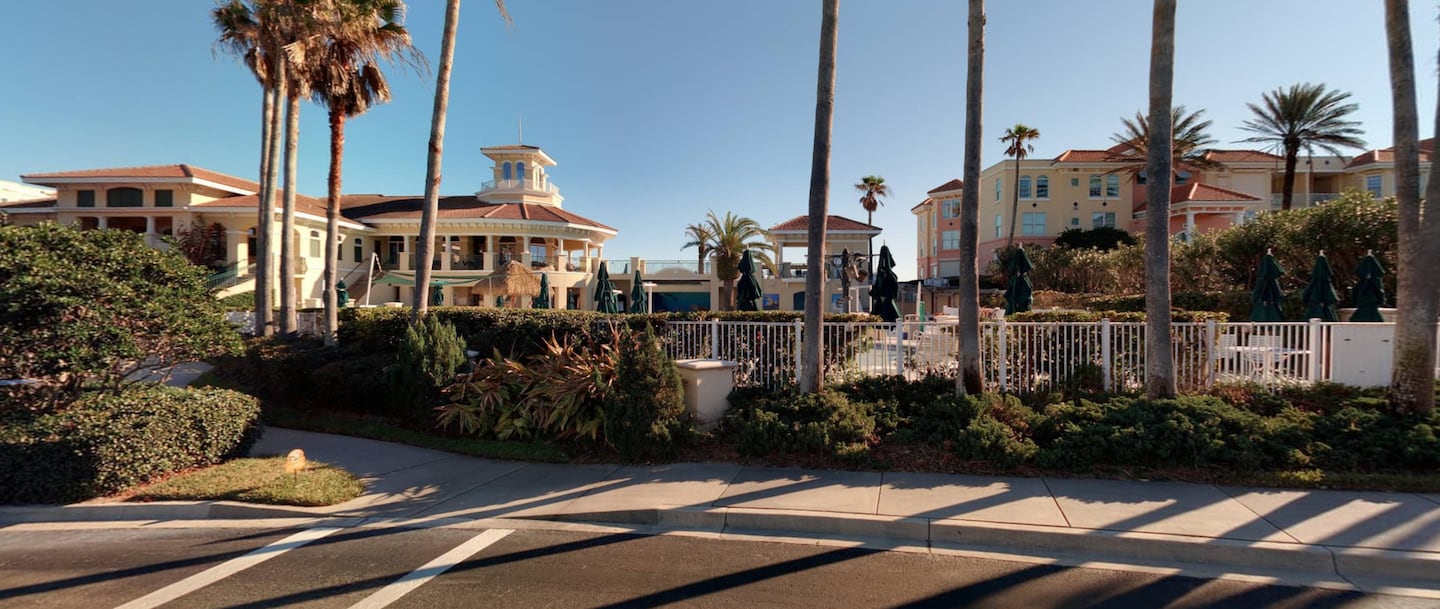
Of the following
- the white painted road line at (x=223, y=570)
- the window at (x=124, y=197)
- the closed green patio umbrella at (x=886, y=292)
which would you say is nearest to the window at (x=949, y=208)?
the closed green patio umbrella at (x=886, y=292)

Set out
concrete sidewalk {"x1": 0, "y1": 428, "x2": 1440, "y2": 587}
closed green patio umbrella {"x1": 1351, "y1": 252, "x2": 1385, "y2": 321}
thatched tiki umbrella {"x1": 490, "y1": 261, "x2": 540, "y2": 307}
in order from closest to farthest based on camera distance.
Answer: concrete sidewalk {"x1": 0, "y1": 428, "x2": 1440, "y2": 587} → closed green patio umbrella {"x1": 1351, "y1": 252, "x2": 1385, "y2": 321} → thatched tiki umbrella {"x1": 490, "y1": 261, "x2": 540, "y2": 307}

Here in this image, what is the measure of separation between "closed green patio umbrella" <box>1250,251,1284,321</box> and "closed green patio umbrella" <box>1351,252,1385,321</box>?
106 cm

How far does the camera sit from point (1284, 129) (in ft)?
109

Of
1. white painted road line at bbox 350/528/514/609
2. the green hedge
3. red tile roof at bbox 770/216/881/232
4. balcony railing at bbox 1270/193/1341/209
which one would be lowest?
white painted road line at bbox 350/528/514/609

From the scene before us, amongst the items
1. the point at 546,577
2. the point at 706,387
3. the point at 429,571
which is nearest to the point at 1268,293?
the point at 706,387

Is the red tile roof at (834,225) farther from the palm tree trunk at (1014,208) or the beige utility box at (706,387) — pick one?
the beige utility box at (706,387)

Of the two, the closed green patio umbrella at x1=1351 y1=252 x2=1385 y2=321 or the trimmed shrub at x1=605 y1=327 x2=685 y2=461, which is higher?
the closed green patio umbrella at x1=1351 y1=252 x2=1385 y2=321

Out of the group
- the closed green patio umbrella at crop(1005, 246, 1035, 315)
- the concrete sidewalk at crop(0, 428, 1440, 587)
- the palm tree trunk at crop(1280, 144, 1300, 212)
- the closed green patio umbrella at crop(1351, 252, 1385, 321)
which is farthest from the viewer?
the palm tree trunk at crop(1280, 144, 1300, 212)

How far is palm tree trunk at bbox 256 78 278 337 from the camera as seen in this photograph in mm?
15336

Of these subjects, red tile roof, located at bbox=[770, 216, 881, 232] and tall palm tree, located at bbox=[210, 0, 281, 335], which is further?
red tile roof, located at bbox=[770, 216, 881, 232]

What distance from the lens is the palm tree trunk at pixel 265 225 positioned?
1534cm

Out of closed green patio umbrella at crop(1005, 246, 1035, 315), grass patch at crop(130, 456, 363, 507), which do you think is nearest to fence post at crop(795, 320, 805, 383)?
grass patch at crop(130, 456, 363, 507)

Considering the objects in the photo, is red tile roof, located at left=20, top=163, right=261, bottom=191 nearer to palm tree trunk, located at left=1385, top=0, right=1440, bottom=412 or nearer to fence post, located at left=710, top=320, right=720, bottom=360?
fence post, located at left=710, top=320, right=720, bottom=360

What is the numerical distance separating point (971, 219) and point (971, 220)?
0.05 ft
